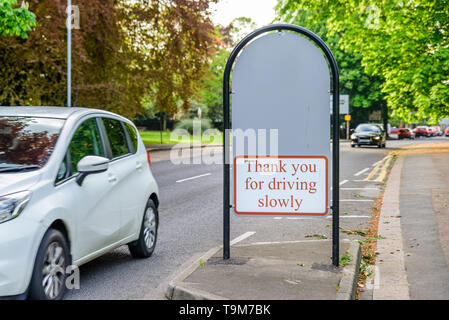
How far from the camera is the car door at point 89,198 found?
17.6 feet

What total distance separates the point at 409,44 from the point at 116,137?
67.7 ft

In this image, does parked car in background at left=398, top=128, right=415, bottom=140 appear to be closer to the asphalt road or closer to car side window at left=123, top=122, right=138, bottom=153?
the asphalt road

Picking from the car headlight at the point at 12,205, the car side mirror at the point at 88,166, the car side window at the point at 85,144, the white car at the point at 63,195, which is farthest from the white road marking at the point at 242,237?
the car headlight at the point at 12,205

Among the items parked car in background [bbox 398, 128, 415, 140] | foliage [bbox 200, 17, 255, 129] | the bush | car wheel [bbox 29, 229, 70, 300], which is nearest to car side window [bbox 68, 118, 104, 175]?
car wheel [bbox 29, 229, 70, 300]

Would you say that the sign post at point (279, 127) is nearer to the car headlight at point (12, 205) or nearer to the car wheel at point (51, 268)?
the car wheel at point (51, 268)

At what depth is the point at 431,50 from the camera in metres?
25.9

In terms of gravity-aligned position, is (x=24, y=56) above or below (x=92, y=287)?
above

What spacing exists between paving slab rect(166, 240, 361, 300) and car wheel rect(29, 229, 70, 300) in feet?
3.01

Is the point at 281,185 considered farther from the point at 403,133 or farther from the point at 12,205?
the point at 403,133

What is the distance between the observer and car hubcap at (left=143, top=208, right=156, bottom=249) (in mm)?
7063
